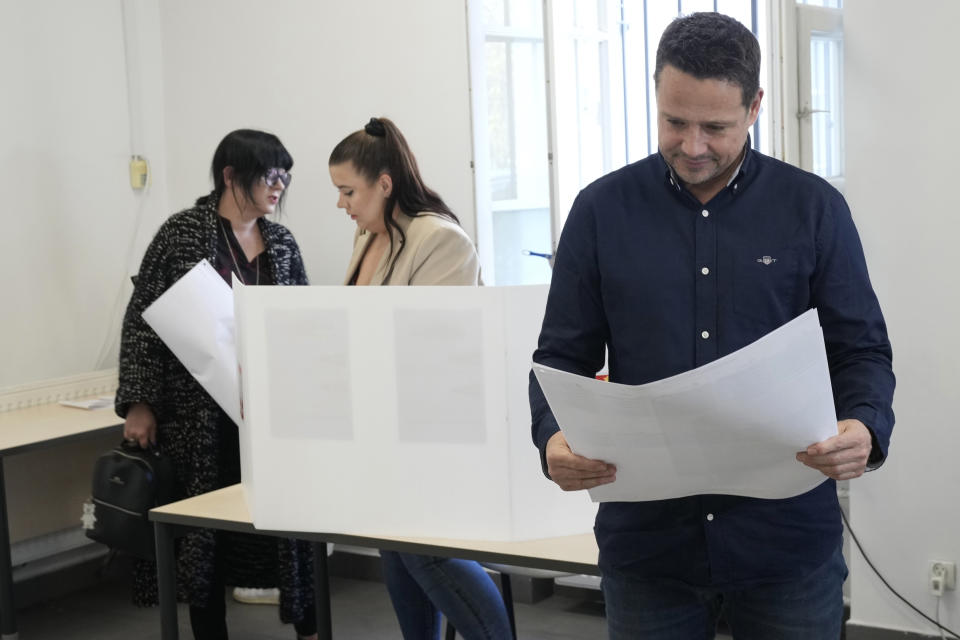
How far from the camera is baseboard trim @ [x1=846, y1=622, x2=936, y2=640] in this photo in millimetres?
2682

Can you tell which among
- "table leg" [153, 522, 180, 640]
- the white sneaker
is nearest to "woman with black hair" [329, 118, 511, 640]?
"table leg" [153, 522, 180, 640]

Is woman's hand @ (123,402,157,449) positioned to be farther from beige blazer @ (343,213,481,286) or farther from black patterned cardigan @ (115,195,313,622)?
beige blazer @ (343,213,481,286)

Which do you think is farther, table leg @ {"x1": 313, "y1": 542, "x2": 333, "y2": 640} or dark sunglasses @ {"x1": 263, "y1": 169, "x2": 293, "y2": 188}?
dark sunglasses @ {"x1": 263, "y1": 169, "x2": 293, "y2": 188}

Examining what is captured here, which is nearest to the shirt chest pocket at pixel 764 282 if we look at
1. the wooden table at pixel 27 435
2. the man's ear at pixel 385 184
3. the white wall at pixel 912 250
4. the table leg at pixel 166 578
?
the man's ear at pixel 385 184

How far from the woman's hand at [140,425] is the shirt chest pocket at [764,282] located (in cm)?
194

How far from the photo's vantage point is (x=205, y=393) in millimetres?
2691

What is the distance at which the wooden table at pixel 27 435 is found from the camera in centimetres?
298

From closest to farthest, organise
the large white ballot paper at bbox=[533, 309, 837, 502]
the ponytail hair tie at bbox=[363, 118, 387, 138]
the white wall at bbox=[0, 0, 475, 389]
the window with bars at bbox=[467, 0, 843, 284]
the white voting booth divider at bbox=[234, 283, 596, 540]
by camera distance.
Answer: the large white ballot paper at bbox=[533, 309, 837, 502] → the white voting booth divider at bbox=[234, 283, 596, 540] → the ponytail hair tie at bbox=[363, 118, 387, 138] → the window with bars at bbox=[467, 0, 843, 284] → the white wall at bbox=[0, 0, 475, 389]

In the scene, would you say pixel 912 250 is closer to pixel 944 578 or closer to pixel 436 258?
pixel 944 578

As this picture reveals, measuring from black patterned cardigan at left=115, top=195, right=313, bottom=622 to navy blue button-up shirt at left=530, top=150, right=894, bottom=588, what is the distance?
165 cm

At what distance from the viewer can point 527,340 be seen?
170 centimetres

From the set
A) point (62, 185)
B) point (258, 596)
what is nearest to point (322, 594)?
point (258, 596)

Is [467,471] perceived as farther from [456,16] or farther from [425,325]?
[456,16]

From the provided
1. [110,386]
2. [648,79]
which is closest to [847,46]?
[648,79]
